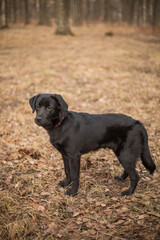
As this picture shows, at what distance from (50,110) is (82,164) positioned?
1.54m

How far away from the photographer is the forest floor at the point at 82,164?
2.90 metres

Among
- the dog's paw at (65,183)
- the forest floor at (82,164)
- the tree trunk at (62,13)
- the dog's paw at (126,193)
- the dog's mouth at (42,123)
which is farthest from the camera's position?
the tree trunk at (62,13)

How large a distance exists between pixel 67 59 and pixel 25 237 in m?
10.2

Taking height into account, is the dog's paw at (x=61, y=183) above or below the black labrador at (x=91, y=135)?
below

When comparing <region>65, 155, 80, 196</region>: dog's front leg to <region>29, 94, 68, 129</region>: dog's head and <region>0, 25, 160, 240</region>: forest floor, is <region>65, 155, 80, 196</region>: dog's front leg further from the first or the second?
<region>29, 94, 68, 129</region>: dog's head

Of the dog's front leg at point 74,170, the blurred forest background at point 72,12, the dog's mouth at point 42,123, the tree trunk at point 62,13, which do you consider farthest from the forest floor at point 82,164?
the blurred forest background at point 72,12

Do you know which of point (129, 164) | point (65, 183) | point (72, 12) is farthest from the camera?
point (72, 12)

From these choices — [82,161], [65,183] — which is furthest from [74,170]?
[82,161]

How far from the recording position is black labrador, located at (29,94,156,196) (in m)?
3.41

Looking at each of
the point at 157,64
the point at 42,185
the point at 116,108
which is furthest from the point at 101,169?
the point at 157,64

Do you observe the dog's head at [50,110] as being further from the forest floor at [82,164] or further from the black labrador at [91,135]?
the forest floor at [82,164]

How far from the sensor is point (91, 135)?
138 inches

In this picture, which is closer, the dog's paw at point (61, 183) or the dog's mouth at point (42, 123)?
the dog's mouth at point (42, 123)

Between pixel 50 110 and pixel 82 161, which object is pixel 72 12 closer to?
pixel 82 161
